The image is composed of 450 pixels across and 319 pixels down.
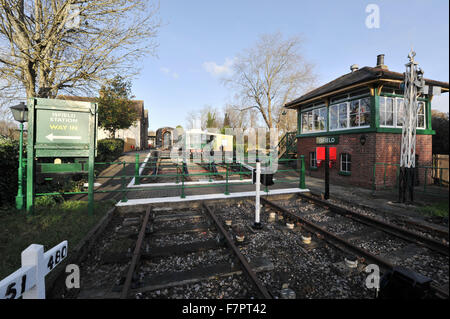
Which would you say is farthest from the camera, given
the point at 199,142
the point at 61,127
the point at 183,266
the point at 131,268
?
the point at 199,142

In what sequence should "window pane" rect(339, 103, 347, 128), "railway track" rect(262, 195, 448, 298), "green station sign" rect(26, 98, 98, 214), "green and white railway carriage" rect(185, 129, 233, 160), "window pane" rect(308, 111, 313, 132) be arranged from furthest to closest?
"green and white railway carriage" rect(185, 129, 233, 160)
"window pane" rect(308, 111, 313, 132)
"window pane" rect(339, 103, 347, 128)
"green station sign" rect(26, 98, 98, 214)
"railway track" rect(262, 195, 448, 298)

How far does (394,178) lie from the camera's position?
29.4 ft

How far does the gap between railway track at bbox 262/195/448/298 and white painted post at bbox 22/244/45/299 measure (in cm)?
374

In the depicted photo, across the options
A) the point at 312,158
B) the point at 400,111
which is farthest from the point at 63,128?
the point at 400,111

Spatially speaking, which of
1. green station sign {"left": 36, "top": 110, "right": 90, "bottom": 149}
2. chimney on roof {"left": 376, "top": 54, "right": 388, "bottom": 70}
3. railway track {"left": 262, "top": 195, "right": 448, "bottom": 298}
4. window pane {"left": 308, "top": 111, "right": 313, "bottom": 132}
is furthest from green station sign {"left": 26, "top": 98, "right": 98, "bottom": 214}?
chimney on roof {"left": 376, "top": 54, "right": 388, "bottom": 70}

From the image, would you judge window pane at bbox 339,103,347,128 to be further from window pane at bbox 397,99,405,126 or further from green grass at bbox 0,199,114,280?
green grass at bbox 0,199,114,280

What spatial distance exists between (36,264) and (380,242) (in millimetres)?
5336

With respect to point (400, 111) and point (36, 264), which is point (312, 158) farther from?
point (36, 264)

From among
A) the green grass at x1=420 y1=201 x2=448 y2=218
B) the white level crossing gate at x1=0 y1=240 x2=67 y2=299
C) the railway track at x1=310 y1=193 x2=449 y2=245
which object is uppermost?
the white level crossing gate at x1=0 y1=240 x2=67 y2=299

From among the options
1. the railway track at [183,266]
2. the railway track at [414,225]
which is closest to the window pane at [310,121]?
the railway track at [414,225]

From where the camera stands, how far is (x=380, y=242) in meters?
4.05

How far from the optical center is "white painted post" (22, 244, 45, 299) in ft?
4.67
